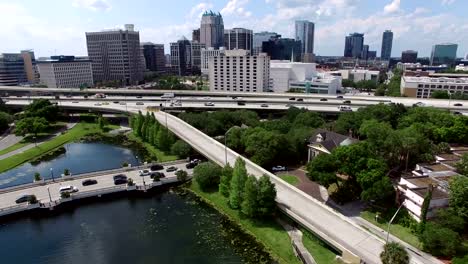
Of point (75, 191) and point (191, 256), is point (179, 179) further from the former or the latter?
point (191, 256)

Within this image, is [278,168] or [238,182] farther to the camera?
[278,168]

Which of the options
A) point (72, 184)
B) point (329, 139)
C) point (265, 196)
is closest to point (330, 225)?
point (265, 196)

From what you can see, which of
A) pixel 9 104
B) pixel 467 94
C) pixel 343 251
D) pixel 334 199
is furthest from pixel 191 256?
pixel 467 94

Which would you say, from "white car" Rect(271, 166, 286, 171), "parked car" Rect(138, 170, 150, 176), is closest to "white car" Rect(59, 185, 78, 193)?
"parked car" Rect(138, 170, 150, 176)

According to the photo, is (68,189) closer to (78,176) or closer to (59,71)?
(78,176)

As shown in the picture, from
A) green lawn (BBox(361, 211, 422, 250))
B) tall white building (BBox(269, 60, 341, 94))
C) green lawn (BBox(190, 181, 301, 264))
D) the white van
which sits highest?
tall white building (BBox(269, 60, 341, 94))

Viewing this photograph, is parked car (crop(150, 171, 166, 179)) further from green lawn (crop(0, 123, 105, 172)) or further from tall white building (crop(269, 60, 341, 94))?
tall white building (crop(269, 60, 341, 94))
